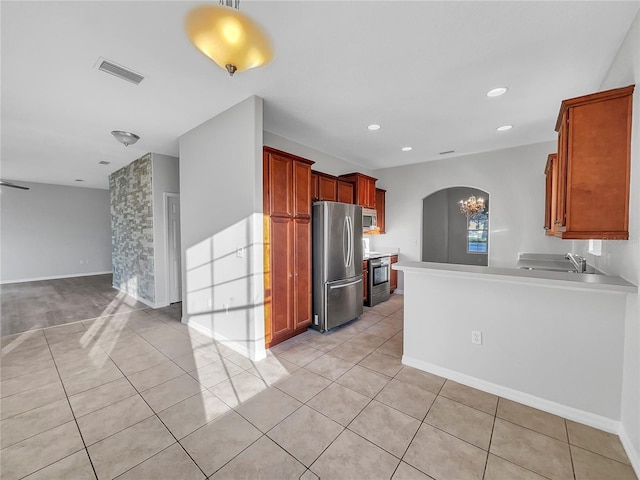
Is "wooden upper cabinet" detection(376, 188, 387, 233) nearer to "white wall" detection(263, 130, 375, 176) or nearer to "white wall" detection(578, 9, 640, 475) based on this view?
"white wall" detection(263, 130, 375, 176)

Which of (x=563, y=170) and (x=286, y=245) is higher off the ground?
(x=563, y=170)

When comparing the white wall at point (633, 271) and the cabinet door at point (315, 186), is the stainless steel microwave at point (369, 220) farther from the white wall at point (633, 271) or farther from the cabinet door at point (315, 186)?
the white wall at point (633, 271)

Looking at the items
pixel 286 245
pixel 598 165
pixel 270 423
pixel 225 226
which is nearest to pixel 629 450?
pixel 598 165

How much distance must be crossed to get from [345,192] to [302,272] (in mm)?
2036

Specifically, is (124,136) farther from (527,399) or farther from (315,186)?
(527,399)

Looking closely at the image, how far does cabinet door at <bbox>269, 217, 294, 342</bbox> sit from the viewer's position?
10.3 feet

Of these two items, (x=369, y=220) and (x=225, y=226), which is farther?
(x=369, y=220)

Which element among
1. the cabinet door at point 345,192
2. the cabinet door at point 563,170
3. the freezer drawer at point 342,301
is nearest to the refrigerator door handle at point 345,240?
the freezer drawer at point 342,301

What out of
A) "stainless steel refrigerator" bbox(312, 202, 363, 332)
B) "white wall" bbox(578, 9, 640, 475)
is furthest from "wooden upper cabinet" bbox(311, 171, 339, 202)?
"white wall" bbox(578, 9, 640, 475)

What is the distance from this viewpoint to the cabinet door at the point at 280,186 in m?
3.08

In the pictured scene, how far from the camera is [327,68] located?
2.30 m

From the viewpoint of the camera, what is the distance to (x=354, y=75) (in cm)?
242

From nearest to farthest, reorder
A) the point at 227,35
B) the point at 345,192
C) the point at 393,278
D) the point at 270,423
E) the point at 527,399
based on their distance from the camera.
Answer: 1. the point at 227,35
2. the point at 270,423
3. the point at 527,399
4. the point at 345,192
5. the point at 393,278

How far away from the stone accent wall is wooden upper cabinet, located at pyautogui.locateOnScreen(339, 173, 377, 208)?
12.2ft
